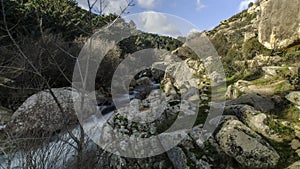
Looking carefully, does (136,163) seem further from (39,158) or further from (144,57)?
(144,57)

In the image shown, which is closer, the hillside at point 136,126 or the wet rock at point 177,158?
the hillside at point 136,126

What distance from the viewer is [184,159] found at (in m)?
4.43

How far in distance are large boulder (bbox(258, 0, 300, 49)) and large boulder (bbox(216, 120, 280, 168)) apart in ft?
33.4

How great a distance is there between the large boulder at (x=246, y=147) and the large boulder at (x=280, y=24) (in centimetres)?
1018

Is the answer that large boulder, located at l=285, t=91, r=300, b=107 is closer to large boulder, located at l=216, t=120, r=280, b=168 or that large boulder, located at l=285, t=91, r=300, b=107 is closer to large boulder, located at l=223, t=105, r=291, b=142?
large boulder, located at l=223, t=105, r=291, b=142

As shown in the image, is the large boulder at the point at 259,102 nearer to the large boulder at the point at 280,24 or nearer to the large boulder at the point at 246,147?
the large boulder at the point at 246,147

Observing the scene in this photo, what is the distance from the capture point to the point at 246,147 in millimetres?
4094

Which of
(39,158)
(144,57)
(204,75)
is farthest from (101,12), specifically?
(144,57)

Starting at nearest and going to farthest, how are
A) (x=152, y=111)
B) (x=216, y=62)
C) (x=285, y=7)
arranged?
(x=152, y=111) < (x=285, y=7) < (x=216, y=62)

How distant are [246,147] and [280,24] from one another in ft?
38.0

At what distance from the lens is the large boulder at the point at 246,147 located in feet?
13.0

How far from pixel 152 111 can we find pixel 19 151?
11.2ft

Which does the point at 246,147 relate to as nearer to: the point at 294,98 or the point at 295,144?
the point at 295,144

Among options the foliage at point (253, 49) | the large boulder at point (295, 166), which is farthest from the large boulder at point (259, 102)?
the foliage at point (253, 49)
